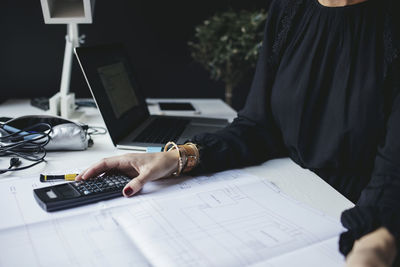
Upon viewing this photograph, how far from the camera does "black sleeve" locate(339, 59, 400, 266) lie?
23.0 inches

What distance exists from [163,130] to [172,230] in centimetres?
65

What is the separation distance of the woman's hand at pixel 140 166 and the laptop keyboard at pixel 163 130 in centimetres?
27

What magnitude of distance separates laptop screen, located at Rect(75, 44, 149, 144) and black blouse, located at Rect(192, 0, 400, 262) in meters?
0.33

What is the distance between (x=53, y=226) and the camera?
2.03 ft

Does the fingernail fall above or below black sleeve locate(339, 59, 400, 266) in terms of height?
below

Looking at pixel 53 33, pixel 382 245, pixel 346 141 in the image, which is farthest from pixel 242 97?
pixel 382 245

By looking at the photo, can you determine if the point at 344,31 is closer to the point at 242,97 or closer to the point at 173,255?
the point at 173,255

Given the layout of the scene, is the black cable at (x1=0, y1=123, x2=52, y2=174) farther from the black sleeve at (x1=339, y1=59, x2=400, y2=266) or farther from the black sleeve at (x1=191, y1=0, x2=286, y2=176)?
the black sleeve at (x1=339, y1=59, x2=400, y2=266)

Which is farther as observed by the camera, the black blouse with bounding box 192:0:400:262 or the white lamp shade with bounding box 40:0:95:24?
the white lamp shade with bounding box 40:0:95:24

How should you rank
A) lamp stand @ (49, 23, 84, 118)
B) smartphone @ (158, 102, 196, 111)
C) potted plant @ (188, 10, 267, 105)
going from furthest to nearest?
potted plant @ (188, 10, 267, 105) < smartphone @ (158, 102, 196, 111) < lamp stand @ (49, 23, 84, 118)

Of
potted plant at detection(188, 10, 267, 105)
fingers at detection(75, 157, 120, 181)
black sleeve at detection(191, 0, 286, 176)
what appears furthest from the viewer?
potted plant at detection(188, 10, 267, 105)

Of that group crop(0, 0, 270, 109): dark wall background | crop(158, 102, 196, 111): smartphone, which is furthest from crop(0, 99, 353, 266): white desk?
crop(0, 0, 270, 109): dark wall background

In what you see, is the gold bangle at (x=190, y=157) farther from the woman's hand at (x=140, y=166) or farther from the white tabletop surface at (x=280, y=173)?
the white tabletop surface at (x=280, y=173)

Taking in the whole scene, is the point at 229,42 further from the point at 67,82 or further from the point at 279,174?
the point at 279,174
